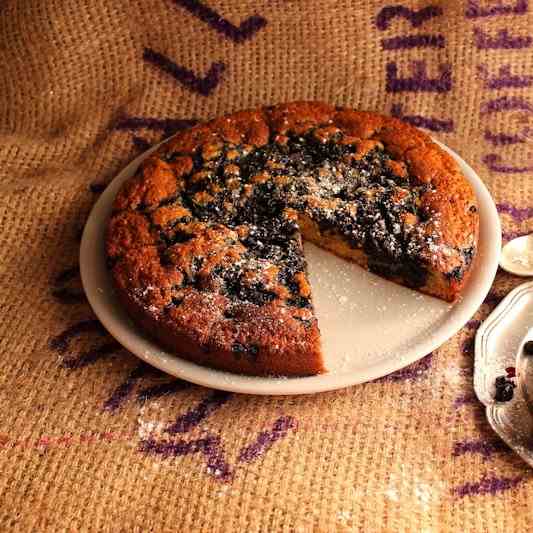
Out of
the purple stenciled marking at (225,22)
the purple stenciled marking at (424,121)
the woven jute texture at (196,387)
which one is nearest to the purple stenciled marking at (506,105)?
the woven jute texture at (196,387)

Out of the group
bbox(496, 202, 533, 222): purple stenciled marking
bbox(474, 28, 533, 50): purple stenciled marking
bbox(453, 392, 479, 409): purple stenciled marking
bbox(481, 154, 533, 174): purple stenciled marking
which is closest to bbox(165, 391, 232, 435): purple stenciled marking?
bbox(453, 392, 479, 409): purple stenciled marking

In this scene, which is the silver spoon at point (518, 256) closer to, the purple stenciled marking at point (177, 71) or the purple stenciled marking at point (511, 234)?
the purple stenciled marking at point (511, 234)

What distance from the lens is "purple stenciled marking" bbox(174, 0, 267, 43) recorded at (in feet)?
7.48

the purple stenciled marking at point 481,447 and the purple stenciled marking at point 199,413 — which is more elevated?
the purple stenciled marking at point 481,447

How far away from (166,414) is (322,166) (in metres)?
0.71

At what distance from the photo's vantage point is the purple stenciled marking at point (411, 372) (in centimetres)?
171

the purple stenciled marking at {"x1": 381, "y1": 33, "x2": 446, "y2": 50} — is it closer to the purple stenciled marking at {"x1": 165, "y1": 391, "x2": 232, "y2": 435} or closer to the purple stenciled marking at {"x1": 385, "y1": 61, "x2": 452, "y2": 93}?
the purple stenciled marking at {"x1": 385, "y1": 61, "x2": 452, "y2": 93}

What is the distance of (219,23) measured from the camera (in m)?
2.29

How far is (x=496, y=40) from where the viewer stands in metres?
2.23

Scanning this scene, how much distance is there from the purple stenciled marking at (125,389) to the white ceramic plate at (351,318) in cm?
7

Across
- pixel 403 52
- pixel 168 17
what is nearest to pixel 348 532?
pixel 403 52

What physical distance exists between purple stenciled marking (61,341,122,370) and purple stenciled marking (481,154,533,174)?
1090 mm

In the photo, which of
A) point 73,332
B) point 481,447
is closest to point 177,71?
point 73,332

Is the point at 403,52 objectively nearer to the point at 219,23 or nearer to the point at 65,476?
the point at 219,23
